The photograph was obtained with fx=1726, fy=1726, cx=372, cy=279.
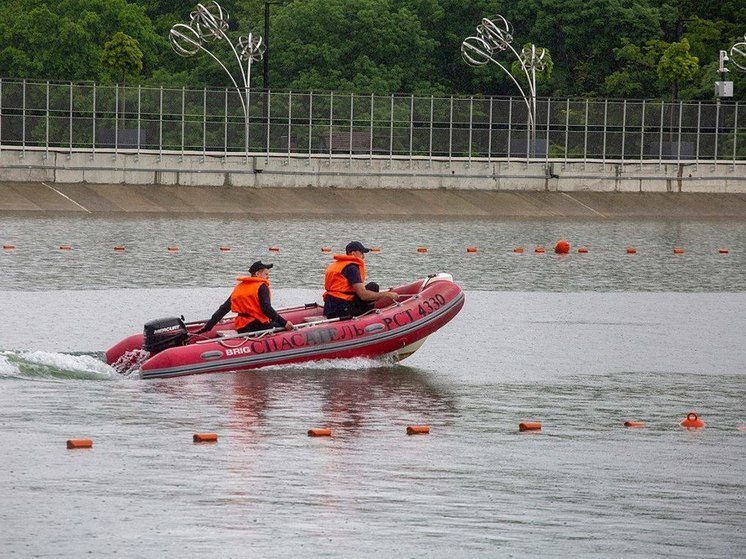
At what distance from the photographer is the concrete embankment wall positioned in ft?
198

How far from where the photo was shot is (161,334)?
19.9 metres

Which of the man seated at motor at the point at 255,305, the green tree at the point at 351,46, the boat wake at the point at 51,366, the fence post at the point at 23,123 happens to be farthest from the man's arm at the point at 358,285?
the green tree at the point at 351,46

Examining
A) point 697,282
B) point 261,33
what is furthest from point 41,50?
point 697,282

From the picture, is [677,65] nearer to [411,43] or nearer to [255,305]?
[411,43]

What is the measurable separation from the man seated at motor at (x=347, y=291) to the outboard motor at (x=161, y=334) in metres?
2.12

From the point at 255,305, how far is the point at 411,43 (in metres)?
68.5

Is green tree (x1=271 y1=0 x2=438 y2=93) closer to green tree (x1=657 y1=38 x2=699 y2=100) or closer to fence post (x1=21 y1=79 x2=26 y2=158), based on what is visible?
green tree (x1=657 y1=38 x2=699 y2=100)

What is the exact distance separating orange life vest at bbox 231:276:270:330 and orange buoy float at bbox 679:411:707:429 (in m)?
5.44

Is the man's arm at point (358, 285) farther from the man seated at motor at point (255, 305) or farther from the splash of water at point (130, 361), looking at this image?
the splash of water at point (130, 361)

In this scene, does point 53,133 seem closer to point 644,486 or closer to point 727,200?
point 727,200

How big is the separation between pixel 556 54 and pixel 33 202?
38443 mm

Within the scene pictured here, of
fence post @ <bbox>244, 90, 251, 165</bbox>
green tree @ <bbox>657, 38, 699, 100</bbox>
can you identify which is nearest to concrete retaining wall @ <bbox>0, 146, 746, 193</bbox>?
fence post @ <bbox>244, 90, 251, 165</bbox>

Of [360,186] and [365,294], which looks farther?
[360,186]

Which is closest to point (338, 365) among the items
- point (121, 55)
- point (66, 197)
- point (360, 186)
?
point (66, 197)
